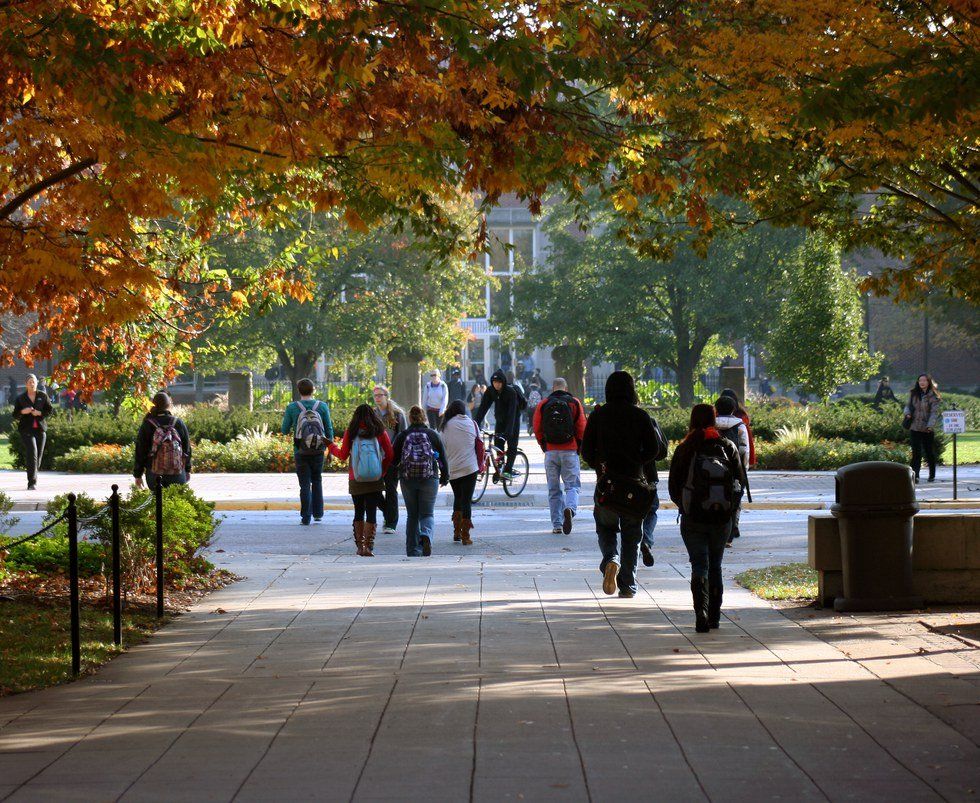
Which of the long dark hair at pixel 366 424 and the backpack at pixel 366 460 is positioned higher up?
the long dark hair at pixel 366 424

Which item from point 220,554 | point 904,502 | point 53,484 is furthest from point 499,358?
point 904,502

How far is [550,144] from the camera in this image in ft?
31.5

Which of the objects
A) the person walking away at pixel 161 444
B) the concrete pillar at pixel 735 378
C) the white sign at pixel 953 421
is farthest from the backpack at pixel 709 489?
the concrete pillar at pixel 735 378

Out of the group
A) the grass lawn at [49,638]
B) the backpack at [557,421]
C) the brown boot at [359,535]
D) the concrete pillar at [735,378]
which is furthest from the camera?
the concrete pillar at [735,378]

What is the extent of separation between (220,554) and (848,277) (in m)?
25.6

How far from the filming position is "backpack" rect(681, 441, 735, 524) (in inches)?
376

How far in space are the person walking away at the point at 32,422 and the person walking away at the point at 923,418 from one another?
1496 centimetres

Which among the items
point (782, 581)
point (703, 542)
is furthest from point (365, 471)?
point (703, 542)

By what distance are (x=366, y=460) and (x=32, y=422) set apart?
35.3ft

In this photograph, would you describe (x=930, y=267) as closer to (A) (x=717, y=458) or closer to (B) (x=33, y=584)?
(A) (x=717, y=458)

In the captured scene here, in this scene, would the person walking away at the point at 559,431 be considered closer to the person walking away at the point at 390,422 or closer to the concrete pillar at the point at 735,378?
the person walking away at the point at 390,422

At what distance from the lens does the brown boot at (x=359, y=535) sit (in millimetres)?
14891

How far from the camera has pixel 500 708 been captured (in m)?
7.06

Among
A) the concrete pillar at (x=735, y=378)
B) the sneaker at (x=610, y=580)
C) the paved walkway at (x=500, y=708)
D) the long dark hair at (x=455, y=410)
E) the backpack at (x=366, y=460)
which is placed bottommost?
the paved walkway at (x=500, y=708)
